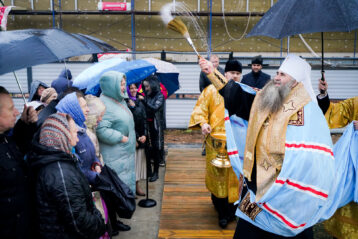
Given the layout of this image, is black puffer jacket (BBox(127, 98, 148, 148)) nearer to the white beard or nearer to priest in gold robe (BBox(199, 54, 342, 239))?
priest in gold robe (BBox(199, 54, 342, 239))

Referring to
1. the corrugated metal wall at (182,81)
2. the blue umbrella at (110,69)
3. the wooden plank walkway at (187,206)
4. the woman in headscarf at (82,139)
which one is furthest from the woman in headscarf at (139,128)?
the corrugated metal wall at (182,81)

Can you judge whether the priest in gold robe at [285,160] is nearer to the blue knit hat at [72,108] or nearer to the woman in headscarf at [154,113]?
the blue knit hat at [72,108]

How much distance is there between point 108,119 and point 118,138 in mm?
247

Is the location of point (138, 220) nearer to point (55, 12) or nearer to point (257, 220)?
point (257, 220)

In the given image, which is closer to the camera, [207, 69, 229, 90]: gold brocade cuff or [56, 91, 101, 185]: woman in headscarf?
[207, 69, 229, 90]: gold brocade cuff

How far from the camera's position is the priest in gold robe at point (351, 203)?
2.95 metres

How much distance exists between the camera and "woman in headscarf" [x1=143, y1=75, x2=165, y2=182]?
5.44 m

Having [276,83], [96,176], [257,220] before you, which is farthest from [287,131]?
[96,176]

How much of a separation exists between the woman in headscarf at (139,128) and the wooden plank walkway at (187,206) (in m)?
0.51

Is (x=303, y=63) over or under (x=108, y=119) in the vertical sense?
over

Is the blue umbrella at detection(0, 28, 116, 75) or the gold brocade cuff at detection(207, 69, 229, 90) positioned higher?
the blue umbrella at detection(0, 28, 116, 75)

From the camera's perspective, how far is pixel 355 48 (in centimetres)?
1986

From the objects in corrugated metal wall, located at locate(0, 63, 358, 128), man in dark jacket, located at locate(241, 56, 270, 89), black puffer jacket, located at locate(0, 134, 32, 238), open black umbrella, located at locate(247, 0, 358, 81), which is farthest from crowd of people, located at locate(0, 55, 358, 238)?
corrugated metal wall, located at locate(0, 63, 358, 128)

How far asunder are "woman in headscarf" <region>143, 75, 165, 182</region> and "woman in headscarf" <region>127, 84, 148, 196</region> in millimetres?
353
